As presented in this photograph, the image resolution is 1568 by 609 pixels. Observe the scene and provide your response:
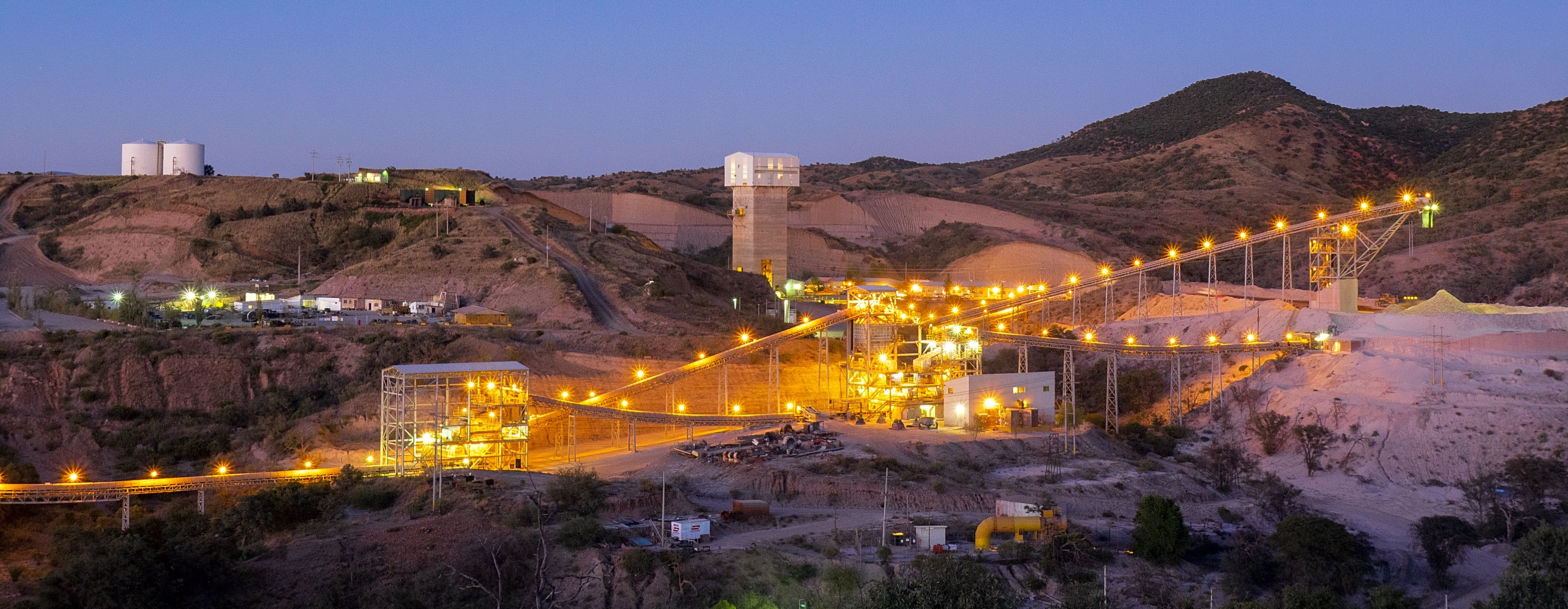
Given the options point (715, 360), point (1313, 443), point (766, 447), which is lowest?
point (1313, 443)

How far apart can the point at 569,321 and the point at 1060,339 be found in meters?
19.4

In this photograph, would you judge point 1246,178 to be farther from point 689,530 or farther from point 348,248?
point 689,530

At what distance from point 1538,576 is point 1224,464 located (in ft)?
56.4

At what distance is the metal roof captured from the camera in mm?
37250

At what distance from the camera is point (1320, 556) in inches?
1275

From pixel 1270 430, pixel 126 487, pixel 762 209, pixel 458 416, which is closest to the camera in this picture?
pixel 126 487

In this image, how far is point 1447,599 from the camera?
104 ft

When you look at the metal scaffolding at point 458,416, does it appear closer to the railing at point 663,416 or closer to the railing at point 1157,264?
the railing at point 663,416

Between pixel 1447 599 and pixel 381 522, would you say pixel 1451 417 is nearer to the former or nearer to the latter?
pixel 1447 599

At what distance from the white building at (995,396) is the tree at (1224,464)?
5380mm

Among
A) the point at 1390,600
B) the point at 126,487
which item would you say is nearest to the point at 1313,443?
the point at 1390,600

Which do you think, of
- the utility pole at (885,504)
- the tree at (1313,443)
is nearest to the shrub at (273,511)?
the utility pole at (885,504)

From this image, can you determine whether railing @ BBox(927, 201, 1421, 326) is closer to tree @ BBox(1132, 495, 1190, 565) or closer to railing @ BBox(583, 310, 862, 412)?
railing @ BBox(583, 310, 862, 412)

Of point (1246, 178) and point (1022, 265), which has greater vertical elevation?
point (1246, 178)
